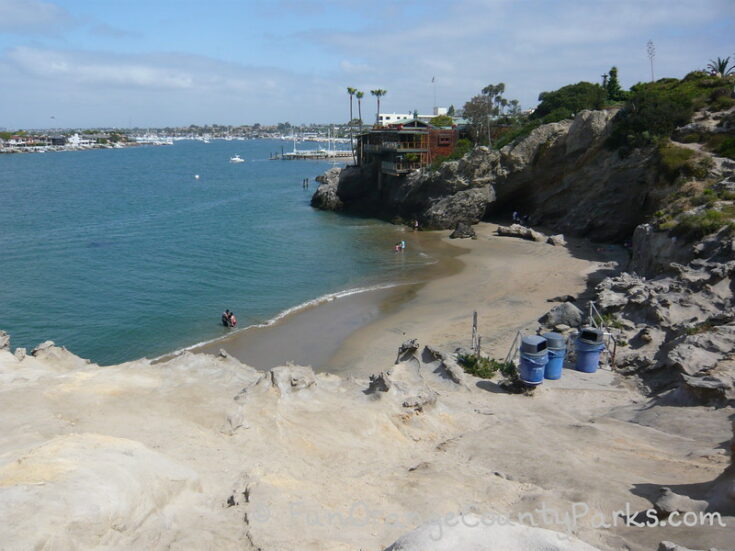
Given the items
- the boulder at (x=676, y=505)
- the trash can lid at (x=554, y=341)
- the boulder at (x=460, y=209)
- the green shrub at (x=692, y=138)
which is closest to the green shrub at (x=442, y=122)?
the boulder at (x=460, y=209)

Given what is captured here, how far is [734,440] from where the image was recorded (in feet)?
27.4

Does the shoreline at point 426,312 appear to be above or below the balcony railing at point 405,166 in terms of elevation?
below

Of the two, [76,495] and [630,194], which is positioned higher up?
[630,194]

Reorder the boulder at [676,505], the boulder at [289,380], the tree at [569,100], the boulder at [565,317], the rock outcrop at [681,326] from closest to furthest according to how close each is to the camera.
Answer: the boulder at [676,505] → the boulder at [289,380] → the rock outcrop at [681,326] → the boulder at [565,317] → the tree at [569,100]

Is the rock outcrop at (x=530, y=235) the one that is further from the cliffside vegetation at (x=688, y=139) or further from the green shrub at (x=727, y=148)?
the green shrub at (x=727, y=148)

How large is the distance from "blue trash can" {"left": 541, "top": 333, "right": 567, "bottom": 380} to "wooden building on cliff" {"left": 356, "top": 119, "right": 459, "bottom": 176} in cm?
4450

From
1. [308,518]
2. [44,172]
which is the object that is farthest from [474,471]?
[44,172]

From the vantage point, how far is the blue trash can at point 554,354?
15.1 m

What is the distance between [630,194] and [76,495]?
41.6 meters

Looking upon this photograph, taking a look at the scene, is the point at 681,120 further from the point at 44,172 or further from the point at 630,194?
the point at 44,172

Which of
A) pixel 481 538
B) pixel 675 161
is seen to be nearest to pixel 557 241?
pixel 675 161

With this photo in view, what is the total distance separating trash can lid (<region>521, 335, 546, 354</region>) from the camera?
14.1 meters

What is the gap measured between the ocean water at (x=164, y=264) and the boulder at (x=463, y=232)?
5.44m

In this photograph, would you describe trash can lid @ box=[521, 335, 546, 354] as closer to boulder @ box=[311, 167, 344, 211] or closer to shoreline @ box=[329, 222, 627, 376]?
shoreline @ box=[329, 222, 627, 376]
